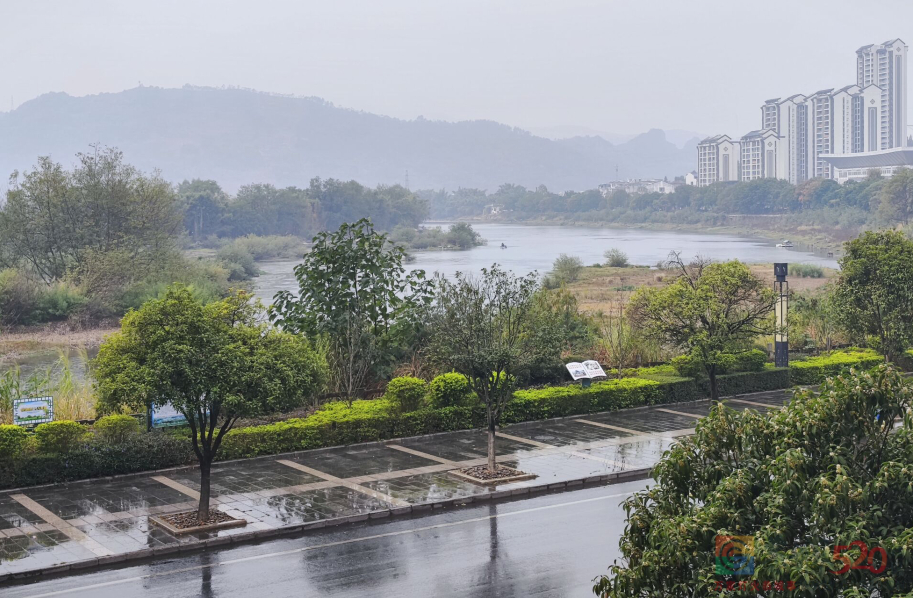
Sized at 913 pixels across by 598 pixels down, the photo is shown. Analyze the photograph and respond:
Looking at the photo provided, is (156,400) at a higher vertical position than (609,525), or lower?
higher

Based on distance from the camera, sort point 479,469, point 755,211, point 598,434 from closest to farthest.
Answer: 1. point 479,469
2. point 598,434
3. point 755,211

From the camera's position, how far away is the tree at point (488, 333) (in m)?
19.1

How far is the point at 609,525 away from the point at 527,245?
119843mm

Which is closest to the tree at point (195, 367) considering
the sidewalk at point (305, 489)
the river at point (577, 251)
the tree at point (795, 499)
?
the sidewalk at point (305, 489)

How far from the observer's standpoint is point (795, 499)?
21.4 feet

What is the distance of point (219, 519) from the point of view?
1574 centimetres

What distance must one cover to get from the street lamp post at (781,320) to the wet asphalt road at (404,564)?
13514 mm

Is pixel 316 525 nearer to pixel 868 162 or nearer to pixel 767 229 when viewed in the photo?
pixel 767 229

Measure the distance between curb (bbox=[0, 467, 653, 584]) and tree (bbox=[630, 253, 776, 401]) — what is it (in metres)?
6.63

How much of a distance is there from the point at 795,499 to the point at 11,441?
→ 14.7 metres

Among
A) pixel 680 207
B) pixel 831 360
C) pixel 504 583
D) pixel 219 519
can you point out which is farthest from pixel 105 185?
pixel 680 207

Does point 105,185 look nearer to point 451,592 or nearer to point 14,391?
point 14,391

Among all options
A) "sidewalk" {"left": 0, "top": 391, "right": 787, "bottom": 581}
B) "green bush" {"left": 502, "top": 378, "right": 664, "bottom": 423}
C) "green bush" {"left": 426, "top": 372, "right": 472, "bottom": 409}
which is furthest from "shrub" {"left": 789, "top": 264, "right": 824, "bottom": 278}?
"green bush" {"left": 426, "top": 372, "right": 472, "bottom": 409}

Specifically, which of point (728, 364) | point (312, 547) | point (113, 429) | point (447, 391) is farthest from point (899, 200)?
point (312, 547)
